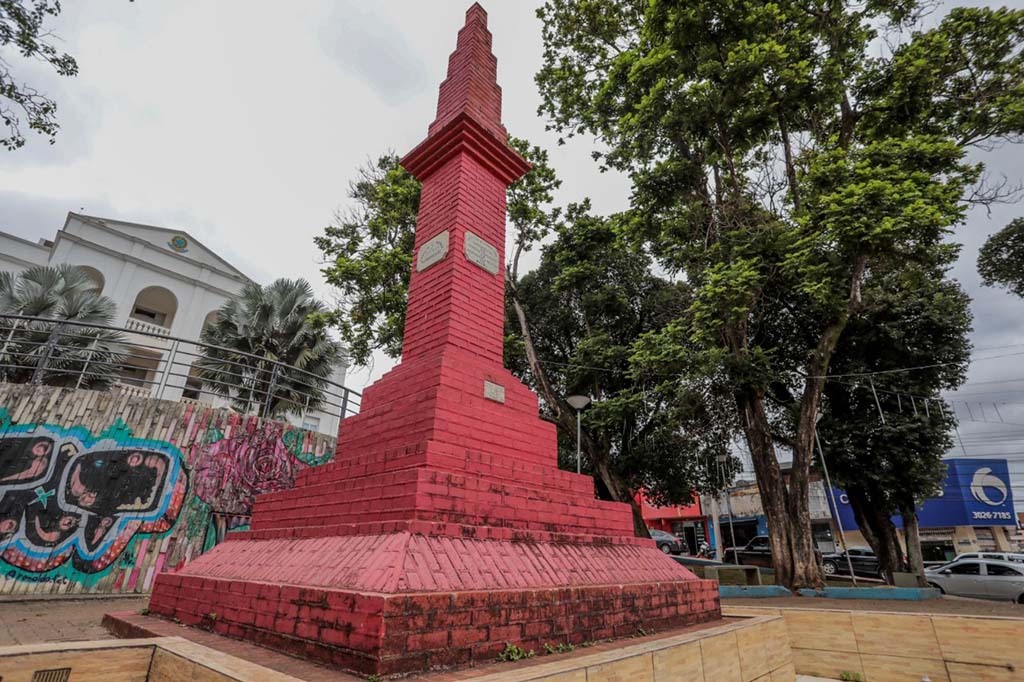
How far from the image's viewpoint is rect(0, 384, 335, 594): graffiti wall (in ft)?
21.4

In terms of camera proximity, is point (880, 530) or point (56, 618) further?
point (880, 530)

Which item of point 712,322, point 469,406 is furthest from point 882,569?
point 469,406

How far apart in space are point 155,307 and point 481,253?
1002 inches

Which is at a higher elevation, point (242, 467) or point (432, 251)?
point (432, 251)

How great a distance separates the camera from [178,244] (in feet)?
77.7

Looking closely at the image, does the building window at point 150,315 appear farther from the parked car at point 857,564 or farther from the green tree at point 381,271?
the parked car at point 857,564

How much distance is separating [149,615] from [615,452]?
43.6ft

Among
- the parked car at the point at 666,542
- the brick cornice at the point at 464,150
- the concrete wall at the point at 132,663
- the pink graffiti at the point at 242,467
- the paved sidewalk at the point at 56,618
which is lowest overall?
the paved sidewalk at the point at 56,618

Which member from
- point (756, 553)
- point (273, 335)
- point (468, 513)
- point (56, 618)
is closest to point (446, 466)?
point (468, 513)

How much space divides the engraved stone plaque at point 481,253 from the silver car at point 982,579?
1794cm

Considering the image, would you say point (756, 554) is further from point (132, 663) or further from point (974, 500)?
point (132, 663)

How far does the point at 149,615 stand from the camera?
4.30m

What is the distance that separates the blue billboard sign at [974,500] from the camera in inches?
920

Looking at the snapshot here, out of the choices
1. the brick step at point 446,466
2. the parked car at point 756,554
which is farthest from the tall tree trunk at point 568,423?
the parked car at point 756,554
